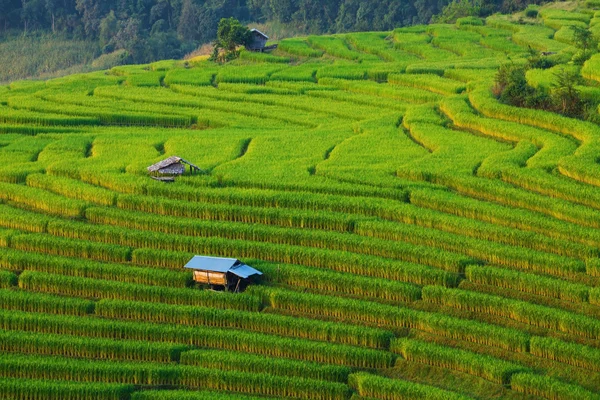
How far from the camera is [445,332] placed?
2925 centimetres

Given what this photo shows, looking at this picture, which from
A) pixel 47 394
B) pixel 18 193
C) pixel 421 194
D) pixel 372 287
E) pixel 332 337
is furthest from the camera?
pixel 18 193

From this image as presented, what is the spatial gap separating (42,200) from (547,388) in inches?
826

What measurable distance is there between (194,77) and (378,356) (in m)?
38.9

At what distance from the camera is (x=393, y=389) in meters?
26.7

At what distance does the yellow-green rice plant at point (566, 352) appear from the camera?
89.1 feet

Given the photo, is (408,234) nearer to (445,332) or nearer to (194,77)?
(445,332)

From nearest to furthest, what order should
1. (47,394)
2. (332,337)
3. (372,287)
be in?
(47,394) → (332,337) → (372,287)

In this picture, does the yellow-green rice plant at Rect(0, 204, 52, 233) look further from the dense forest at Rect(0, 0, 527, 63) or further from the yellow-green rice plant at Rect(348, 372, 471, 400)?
the dense forest at Rect(0, 0, 527, 63)

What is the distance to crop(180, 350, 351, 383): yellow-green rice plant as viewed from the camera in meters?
27.8

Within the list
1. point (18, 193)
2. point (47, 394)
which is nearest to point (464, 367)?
point (47, 394)

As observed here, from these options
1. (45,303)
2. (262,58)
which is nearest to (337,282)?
(45,303)

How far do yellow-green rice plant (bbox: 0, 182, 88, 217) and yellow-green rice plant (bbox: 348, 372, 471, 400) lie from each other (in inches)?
590

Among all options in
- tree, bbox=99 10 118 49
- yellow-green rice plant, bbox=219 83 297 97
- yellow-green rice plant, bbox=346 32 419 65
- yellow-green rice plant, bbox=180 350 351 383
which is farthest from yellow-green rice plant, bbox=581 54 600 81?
tree, bbox=99 10 118 49

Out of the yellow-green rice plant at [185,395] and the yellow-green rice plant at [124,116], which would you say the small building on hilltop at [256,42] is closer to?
the yellow-green rice plant at [124,116]
